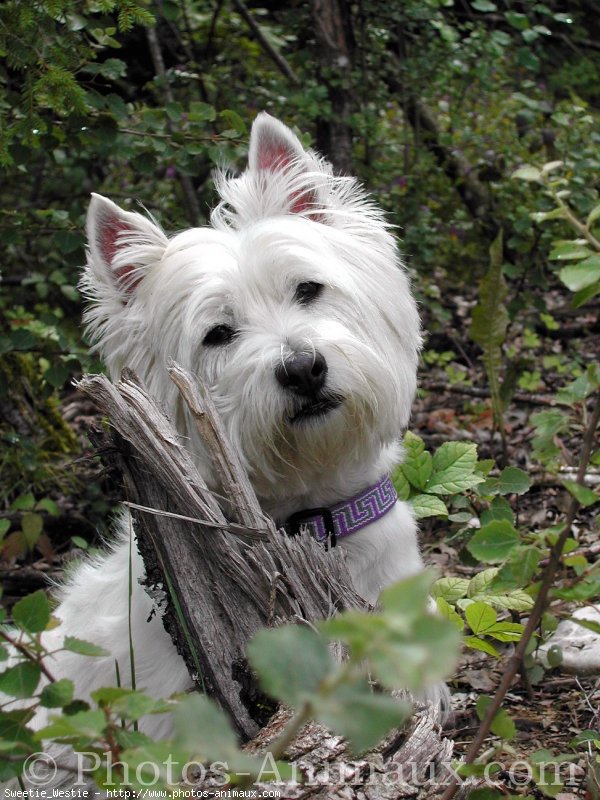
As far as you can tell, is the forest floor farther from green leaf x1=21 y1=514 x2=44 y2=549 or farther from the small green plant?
the small green plant

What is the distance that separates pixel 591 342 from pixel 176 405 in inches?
154

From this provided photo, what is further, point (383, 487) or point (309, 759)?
point (383, 487)

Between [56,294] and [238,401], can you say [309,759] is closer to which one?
[238,401]

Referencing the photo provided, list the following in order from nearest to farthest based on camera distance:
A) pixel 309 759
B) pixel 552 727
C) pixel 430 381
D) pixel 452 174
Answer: pixel 309 759
pixel 552 727
pixel 430 381
pixel 452 174

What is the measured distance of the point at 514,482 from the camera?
2.68m

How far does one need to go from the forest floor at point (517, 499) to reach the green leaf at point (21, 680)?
3.03 ft

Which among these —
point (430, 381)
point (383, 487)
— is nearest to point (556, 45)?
point (430, 381)

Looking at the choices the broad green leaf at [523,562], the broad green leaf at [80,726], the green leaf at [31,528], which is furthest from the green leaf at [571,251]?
the green leaf at [31,528]

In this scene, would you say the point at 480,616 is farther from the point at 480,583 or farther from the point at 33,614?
the point at 33,614

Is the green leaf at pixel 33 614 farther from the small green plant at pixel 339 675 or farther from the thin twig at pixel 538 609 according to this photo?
the thin twig at pixel 538 609

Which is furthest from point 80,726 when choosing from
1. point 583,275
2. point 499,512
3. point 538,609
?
point 499,512

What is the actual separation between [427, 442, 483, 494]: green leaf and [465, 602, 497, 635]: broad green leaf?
86 cm

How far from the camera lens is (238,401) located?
2697mm

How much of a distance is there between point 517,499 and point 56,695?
316 centimetres
